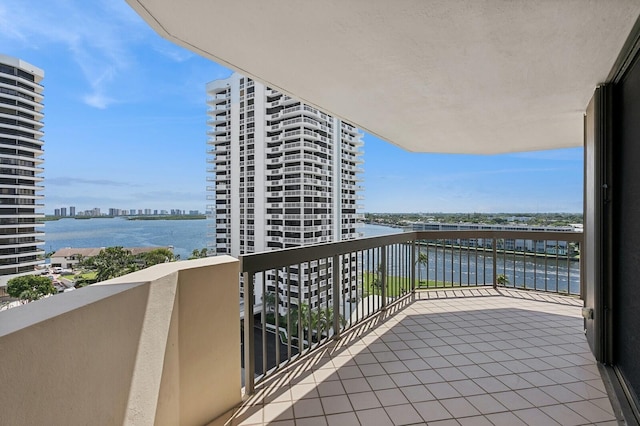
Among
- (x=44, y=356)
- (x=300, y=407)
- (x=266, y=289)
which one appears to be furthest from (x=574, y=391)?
(x=44, y=356)

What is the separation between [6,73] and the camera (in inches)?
63.9

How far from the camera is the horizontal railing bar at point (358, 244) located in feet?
7.44

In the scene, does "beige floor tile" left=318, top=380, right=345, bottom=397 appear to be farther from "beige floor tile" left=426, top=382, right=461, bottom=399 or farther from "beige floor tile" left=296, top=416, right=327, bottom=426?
"beige floor tile" left=426, top=382, right=461, bottom=399

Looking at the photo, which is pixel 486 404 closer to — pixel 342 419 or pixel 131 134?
pixel 342 419

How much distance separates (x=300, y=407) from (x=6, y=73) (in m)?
2.57

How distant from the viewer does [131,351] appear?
1.33 metres

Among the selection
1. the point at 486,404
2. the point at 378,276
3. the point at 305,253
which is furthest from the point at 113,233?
the point at 486,404

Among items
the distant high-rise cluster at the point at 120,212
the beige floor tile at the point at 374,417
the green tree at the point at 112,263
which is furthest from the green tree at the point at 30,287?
the beige floor tile at the point at 374,417

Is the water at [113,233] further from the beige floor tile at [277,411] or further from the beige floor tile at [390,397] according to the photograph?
the beige floor tile at [390,397]

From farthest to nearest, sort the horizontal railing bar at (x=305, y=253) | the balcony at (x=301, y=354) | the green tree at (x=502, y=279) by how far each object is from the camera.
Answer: the green tree at (x=502, y=279)
the horizontal railing bar at (x=305, y=253)
the balcony at (x=301, y=354)

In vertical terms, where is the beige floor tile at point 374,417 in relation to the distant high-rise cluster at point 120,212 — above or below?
below

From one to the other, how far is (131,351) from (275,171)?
27.9m

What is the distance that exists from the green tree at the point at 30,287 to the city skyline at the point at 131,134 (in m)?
0.52

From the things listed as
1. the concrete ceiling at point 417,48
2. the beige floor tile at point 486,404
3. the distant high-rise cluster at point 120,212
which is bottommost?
the beige floor tile at point 486,404
